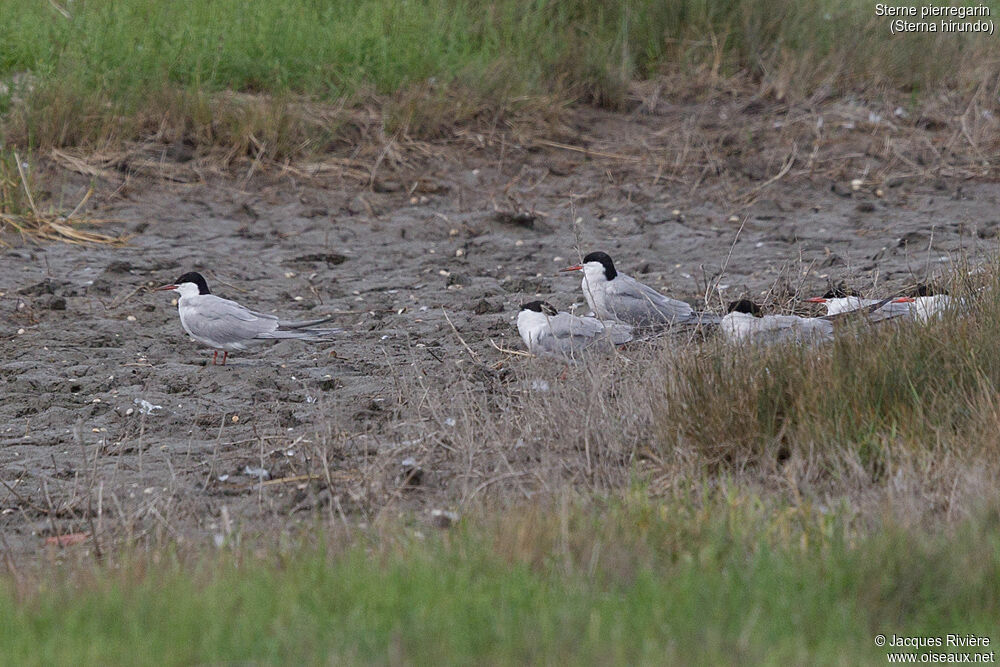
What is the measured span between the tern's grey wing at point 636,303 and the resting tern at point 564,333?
0.28 metres

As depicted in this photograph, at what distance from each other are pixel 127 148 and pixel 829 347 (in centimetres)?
640

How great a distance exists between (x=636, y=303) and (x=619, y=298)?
0.10m

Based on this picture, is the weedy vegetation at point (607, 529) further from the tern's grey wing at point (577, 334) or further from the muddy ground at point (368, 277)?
the tern's grey wing at point (577, 334)

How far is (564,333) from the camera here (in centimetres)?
629

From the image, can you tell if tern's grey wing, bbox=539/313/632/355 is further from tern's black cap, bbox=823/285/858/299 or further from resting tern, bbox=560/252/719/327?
tern's black cap, bbox=823/285/858/299

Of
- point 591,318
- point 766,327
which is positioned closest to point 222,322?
point 591,318

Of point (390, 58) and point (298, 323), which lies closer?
point (298, 323)

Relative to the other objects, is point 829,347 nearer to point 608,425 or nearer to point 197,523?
point 608,425

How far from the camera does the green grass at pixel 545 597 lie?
2.88 m

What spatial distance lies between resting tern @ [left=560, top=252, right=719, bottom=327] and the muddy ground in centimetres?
19

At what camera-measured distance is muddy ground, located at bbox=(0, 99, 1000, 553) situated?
15.5ft

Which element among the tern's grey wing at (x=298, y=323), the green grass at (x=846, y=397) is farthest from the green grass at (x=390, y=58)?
the green grass at (x=846, y=397)

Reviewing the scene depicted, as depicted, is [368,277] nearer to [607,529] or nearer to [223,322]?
[223,322]

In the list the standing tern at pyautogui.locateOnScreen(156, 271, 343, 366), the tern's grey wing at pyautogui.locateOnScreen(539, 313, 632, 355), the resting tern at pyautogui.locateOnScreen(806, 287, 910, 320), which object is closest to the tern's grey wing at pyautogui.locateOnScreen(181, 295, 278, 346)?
the standing tern at pyautogui.locateOnScreen(156, 271, 343, 366)
